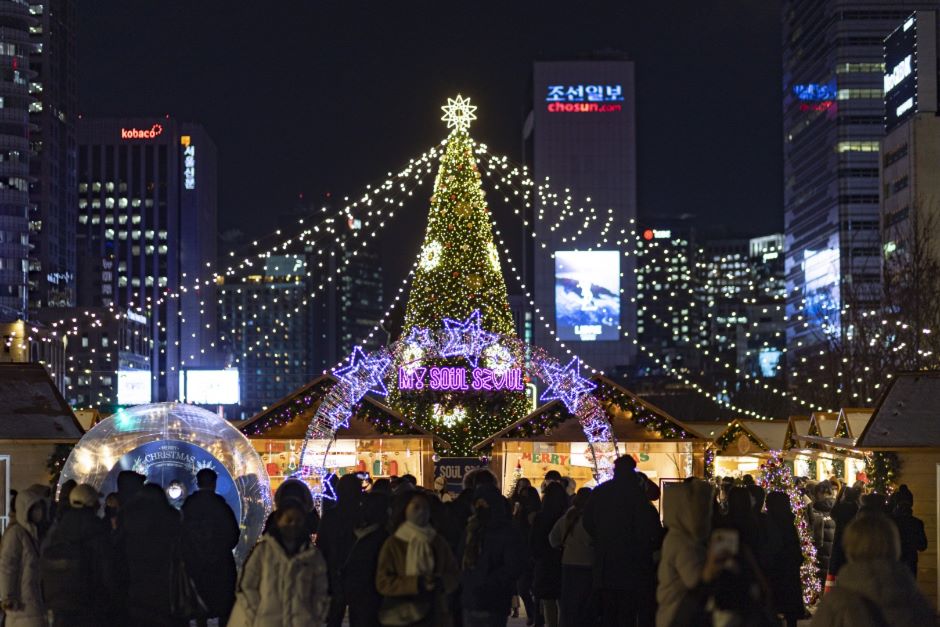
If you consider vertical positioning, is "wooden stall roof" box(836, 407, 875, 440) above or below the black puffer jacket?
above

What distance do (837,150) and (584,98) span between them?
127 feet

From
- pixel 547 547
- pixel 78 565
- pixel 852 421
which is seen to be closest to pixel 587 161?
pixel 852 421

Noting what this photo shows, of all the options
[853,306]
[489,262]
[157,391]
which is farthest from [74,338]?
[489,262]

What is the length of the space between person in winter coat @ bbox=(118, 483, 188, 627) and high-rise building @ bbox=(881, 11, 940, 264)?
3230 inches

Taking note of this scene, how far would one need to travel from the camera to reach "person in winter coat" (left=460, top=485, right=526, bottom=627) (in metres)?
12.2

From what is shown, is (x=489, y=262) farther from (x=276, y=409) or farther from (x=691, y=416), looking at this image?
(x=691, y=416)

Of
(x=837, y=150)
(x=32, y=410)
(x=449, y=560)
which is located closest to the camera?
(x=449, y=560)

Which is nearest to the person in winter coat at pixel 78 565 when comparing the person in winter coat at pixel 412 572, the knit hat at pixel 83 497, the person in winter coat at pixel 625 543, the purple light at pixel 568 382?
the knit hat at pixel 83 497

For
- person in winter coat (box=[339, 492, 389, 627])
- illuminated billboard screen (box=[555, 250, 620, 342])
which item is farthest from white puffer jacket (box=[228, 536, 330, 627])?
illuminated billboard screen (box=[555, 250, 620, 342])

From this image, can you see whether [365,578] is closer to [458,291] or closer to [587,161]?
[458,291]

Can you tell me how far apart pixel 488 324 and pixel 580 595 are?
67.3 feet

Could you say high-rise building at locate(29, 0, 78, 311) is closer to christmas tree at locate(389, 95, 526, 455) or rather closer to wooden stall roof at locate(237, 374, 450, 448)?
christmas tree at locate(389, 95, 526, 455)

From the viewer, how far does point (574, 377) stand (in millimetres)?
25594

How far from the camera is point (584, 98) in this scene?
16750 cm
